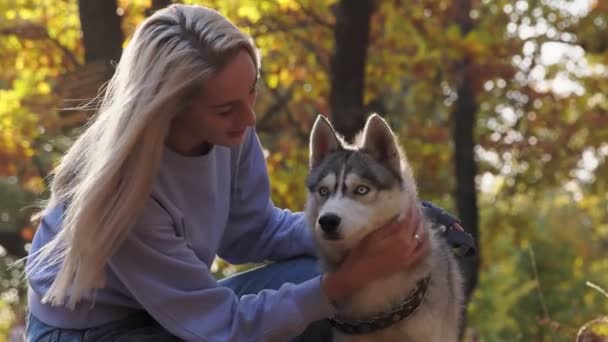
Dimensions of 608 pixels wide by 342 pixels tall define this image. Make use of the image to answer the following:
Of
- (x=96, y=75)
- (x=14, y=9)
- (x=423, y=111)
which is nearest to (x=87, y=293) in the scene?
(x=96, y=75)

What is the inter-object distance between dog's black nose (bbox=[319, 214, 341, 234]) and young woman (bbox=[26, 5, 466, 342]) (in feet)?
0.52

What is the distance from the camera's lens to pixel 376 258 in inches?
136

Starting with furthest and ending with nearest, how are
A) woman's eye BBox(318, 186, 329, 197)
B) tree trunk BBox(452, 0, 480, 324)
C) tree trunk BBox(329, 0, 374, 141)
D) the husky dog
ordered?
tree trunk BBox(452, 0, 480, 324) → tree trunk BBox(329, 0, 374, 141) → woman's eye BBox(318, 186, 329, 197) → the husky dog

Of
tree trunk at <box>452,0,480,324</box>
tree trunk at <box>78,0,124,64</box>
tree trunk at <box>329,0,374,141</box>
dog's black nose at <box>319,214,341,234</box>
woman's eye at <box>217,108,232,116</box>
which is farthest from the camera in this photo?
tree trunk at <box>452,0,480,324</box>

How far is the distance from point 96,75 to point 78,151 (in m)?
2.83

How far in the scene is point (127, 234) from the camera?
10.5 ft

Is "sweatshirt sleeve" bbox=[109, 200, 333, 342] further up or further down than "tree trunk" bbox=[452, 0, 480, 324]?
further up

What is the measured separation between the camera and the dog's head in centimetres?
346

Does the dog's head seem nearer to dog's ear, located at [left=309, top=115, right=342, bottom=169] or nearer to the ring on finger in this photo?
dog's ear, located at [left=309, top=115, right=342, bottom=169]

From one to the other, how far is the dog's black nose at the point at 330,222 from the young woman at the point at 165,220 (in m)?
0.16

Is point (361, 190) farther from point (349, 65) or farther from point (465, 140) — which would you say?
point (465, 140)

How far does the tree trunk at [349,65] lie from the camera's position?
7562mm

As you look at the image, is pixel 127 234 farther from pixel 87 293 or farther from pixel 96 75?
pixel 96 75

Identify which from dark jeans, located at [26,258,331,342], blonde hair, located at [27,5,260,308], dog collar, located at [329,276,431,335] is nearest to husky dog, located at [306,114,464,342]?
dog collar, located at [329,276,431,335]
